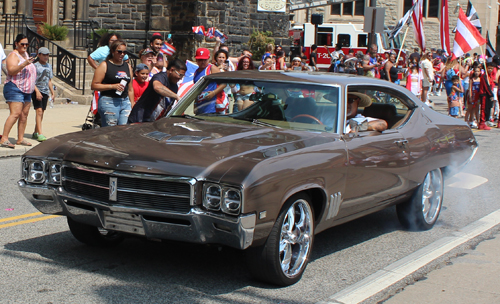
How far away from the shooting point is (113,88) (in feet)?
29.9

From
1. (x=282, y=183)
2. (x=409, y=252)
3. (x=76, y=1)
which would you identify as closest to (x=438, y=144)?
(x=409, y=252)

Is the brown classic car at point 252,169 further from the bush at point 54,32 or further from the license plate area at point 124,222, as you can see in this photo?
the bush at point 54,32

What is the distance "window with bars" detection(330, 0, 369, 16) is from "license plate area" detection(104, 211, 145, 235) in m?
47.1

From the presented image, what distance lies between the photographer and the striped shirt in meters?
11.1

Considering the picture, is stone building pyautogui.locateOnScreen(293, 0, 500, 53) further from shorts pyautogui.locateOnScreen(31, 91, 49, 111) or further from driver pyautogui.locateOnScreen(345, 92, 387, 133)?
driver pyautogui.locateOnScreen(345, 92, 387, 133)

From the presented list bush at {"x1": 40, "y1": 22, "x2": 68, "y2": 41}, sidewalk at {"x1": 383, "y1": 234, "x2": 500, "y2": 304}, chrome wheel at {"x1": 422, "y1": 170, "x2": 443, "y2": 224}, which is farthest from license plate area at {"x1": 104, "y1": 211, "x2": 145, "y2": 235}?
bush at {"x1": 40, "y1": 22, "x2": 68, "y2": 41}

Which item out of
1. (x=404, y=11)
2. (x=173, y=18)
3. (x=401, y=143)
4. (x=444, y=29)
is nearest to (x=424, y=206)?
(x=401, y=143)

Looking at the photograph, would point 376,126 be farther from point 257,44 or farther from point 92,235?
point 257,44

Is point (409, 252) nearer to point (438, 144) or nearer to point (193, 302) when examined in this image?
point (438, 144)

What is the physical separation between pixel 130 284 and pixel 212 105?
2.08 metres

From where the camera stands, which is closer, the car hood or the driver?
the car hood

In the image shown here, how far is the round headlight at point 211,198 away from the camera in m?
4.37

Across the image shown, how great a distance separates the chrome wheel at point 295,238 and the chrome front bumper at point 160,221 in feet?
1.59

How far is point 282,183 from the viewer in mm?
4555
